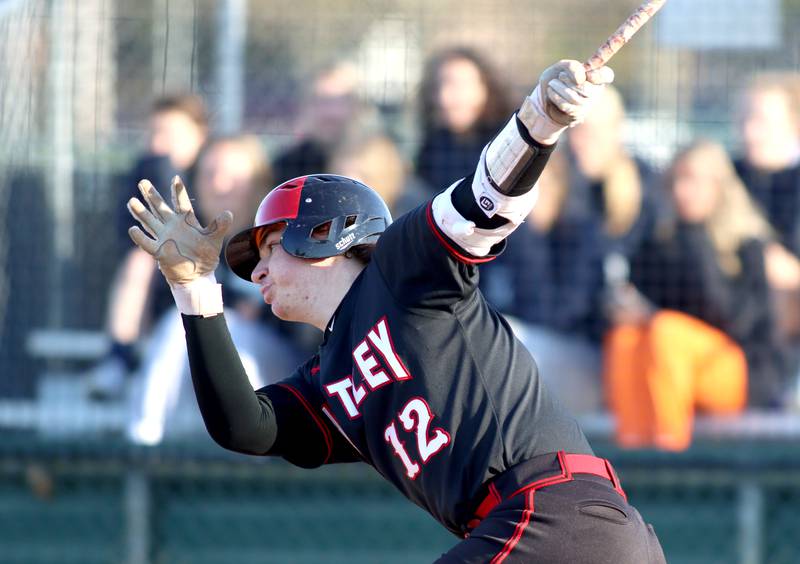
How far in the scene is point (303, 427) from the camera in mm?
3613

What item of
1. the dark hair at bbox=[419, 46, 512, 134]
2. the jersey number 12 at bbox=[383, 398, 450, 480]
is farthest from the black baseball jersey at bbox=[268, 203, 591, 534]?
the dark hair at bbox=[419, 46, 512, 134]

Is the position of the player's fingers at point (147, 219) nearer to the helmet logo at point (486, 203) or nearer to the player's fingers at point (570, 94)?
the helmet logo at point (486, 203)

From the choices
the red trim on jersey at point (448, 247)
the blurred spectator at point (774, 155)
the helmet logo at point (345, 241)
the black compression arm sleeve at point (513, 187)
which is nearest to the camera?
the black compression arm sleeve at point (513, 187)

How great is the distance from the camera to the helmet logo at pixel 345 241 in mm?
3377

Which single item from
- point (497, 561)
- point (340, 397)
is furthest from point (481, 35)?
point (497, 561)

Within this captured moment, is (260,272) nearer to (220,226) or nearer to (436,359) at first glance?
(220,226)

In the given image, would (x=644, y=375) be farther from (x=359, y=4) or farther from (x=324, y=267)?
(x=324, y=267)

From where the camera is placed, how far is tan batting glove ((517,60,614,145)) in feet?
8.48

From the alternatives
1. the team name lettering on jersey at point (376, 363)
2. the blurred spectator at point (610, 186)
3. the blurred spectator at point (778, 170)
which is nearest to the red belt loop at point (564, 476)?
the team name lettering on jersey at point (376, 363)

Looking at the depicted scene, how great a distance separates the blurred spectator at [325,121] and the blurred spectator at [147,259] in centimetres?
44

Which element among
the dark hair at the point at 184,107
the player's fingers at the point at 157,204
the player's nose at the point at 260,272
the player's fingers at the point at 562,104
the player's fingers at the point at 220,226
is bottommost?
the player's nose at the point at 260,272

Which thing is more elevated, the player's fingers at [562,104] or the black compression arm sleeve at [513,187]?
the player's fingers at [562,104]

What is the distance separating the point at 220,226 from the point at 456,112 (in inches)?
116

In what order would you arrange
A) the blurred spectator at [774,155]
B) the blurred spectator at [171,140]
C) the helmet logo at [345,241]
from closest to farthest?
the helmet logo at [345,241] → the blurred spectator at [774,155] → the blurred spectator at [171,140]
